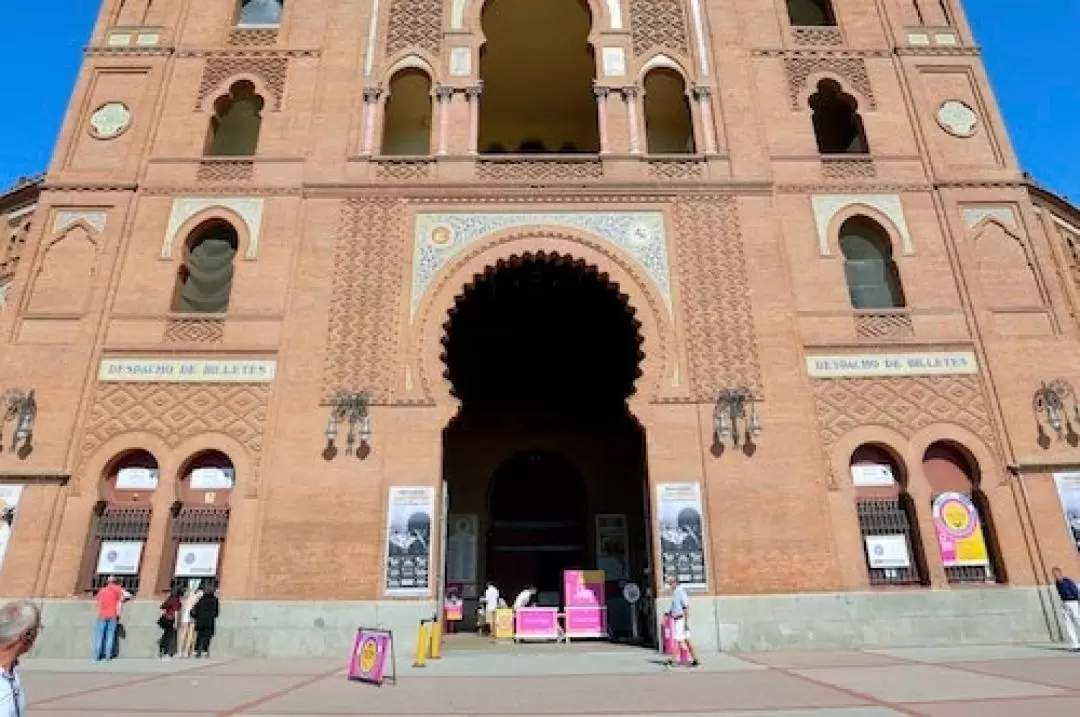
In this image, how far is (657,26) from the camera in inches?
590

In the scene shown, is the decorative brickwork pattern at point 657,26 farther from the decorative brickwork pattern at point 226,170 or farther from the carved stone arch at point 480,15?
the decorative brickwork pattern at point 226,170

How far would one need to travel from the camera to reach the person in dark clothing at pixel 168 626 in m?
9.94

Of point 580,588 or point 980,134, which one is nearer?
point 580,588

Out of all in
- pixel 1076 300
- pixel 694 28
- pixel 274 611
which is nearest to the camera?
pixel 274 611

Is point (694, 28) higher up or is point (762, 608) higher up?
point (694, 28)

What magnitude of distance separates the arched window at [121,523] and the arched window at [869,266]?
13.0m

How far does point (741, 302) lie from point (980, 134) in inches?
268

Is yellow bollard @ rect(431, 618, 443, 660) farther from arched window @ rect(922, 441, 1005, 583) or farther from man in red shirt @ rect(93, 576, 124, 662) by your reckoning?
arched window @ rect(922, 441, 1005, 583)

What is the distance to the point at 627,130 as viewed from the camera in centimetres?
1375

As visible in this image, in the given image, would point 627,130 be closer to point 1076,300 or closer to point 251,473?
point 251,473

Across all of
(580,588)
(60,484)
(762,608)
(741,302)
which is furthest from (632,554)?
(60,484)

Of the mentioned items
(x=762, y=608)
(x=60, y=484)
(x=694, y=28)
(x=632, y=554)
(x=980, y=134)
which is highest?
(x=694, y=28)

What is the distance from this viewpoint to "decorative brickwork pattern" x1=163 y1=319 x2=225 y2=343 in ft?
38.6

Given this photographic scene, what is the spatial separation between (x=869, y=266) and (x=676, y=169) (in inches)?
166
